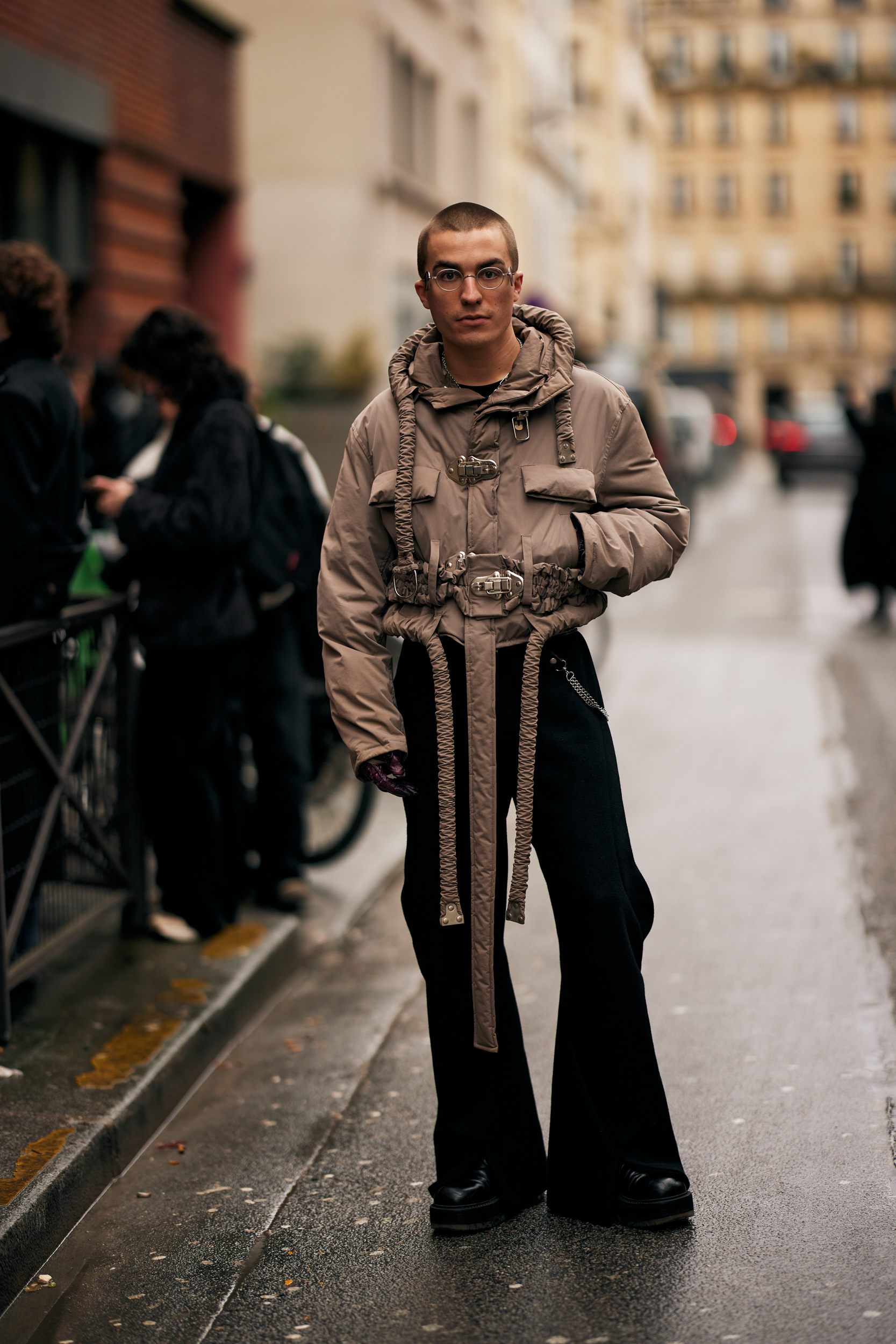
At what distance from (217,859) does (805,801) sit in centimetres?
316

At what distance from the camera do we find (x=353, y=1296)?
343 centimetres

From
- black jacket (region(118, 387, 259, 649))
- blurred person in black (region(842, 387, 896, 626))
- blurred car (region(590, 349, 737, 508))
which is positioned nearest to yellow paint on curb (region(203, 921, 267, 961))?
black jacket (region(118, 387, 259, 649))

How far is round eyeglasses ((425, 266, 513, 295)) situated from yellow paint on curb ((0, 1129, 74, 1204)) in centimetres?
205

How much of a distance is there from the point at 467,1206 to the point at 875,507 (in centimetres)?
1086

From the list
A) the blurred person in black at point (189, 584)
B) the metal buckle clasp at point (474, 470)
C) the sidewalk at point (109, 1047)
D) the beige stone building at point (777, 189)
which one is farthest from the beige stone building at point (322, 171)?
the beige stone building at point (777, 189)

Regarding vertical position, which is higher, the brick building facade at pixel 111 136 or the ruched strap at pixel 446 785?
the brick building facade at pixel 111 136

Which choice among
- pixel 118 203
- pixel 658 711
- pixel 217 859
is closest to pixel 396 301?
pixel 118 203

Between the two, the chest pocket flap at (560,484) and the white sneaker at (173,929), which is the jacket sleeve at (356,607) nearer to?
the chest pocket flap at (560,484)

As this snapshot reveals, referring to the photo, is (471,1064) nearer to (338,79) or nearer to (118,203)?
(118,203)

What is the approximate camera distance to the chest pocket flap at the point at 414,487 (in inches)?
137

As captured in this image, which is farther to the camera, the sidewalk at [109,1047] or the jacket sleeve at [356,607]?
the sidewalk at [109,1047]

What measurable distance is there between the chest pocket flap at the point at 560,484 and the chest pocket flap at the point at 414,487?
0.07 feet

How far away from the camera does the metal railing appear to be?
4.83m

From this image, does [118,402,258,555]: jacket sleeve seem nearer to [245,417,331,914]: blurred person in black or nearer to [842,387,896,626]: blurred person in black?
[245,417,331,914]: blurred person in black
